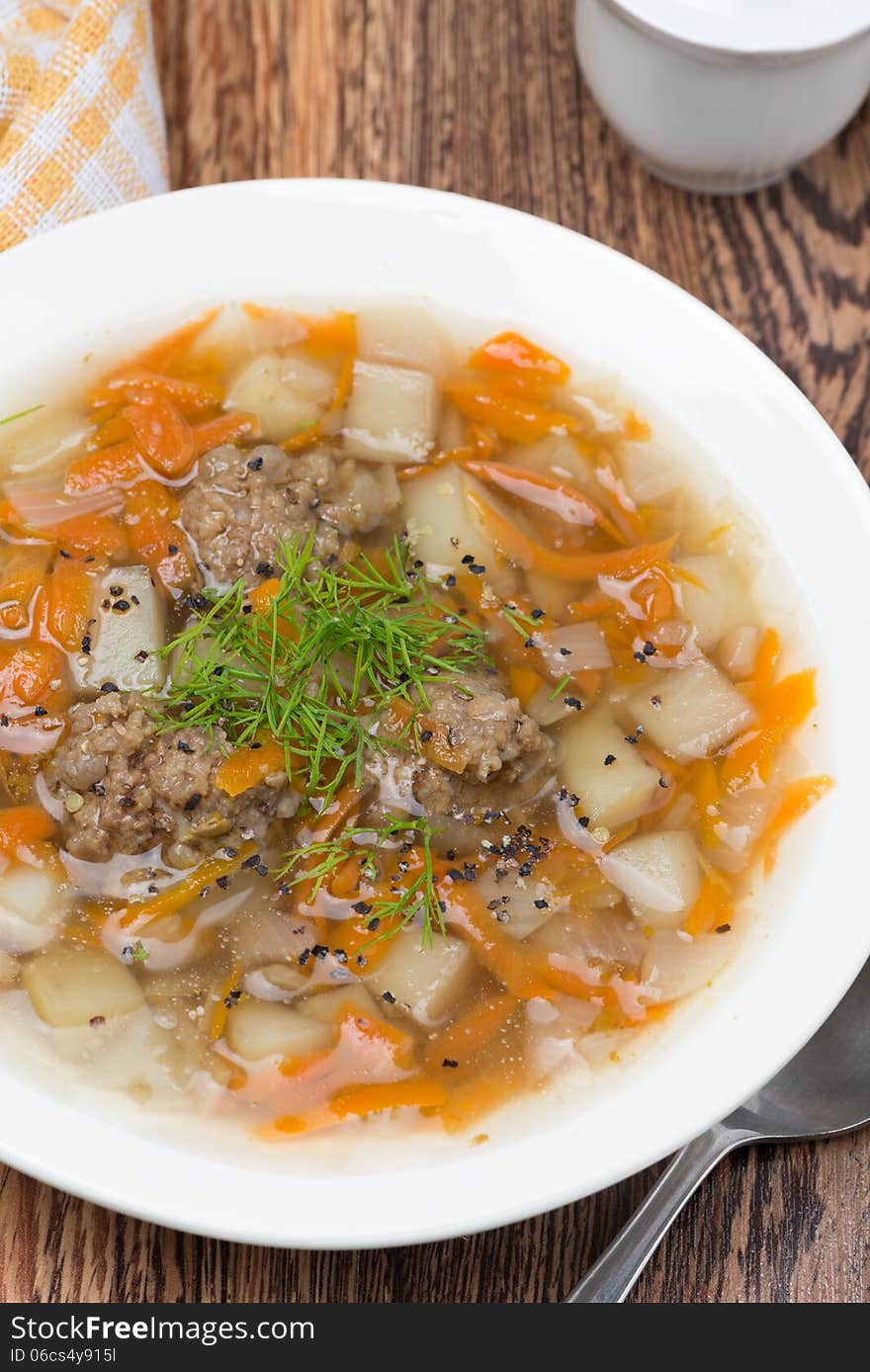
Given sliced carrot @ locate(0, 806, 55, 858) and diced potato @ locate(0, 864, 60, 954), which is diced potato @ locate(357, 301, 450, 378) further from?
diced potato @ locate(0, 864, 60, 954)

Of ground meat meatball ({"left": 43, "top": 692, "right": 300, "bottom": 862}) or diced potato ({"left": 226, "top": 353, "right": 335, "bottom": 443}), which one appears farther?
diced potato ({"left": 226, "top": 353, "right": 335, "bottom": 443})

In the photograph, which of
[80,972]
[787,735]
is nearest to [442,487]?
[787,735]

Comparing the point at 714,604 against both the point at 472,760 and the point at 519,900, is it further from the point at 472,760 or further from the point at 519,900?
the point at 519,900

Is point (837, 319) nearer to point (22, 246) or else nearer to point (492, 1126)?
point (22, 246)

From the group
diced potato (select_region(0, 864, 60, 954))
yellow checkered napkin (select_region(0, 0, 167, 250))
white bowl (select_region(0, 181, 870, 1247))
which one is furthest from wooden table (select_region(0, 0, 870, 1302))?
diced potato (select_region(0, 864, 60, 954))

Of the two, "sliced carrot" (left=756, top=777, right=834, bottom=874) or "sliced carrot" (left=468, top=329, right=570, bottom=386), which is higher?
"sliced carrot" (left=468, top=329, right=570, bottom=386)

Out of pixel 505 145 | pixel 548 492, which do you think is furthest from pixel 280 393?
pixel 505 145
